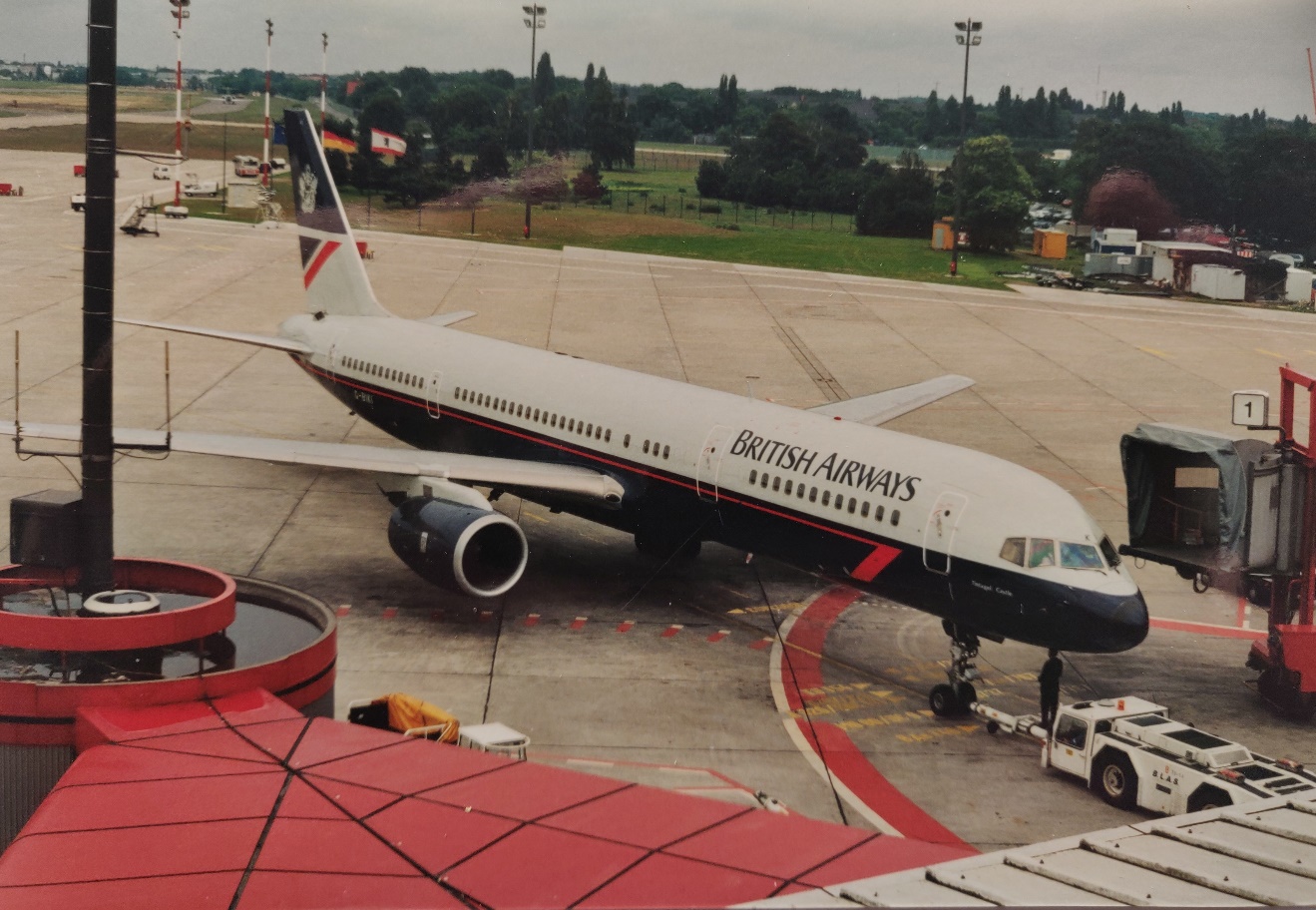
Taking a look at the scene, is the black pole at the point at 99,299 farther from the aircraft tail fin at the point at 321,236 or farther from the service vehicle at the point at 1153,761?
the aircraft tail fin at the point at 321,236

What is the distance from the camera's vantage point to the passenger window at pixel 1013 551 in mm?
23703

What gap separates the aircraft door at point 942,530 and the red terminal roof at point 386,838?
12279mm

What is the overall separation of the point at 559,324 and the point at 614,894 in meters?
55.8

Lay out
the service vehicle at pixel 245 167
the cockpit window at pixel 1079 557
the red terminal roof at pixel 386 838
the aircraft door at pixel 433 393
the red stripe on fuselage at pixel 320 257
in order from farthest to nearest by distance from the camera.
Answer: the service vehicle at pixel 245 167
the red stripe on fuselage at pixel 320 257
the aircraft door at pixel 433 393
the cockpit window at pixel 1079 557
the red terminal roof at pixel 386 838

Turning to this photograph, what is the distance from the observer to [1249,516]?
25062 millimetres

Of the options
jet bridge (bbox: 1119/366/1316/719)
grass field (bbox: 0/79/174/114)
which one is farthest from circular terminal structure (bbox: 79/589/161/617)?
jet bridge (bbox: 1119/366/1316/719)

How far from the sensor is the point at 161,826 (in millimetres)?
12203

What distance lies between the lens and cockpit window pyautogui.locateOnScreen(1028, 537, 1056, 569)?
77.4ft

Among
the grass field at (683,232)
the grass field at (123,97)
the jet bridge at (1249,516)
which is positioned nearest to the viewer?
the jet bridge at (1249,516)

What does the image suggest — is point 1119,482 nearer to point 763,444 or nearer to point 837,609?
point 837,609

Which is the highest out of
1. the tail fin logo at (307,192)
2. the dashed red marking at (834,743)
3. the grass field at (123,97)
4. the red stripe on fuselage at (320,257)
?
the grass field at (123,97)

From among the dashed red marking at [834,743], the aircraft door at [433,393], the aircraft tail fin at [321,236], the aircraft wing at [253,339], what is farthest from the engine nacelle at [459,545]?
the aircraft tail fin at [321,236]

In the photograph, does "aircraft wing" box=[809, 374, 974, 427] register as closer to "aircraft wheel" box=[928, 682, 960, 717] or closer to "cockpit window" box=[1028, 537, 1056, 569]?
"aircraft wheel" box=[928, 682, 960, 717]

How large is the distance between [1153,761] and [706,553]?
1468 cm
